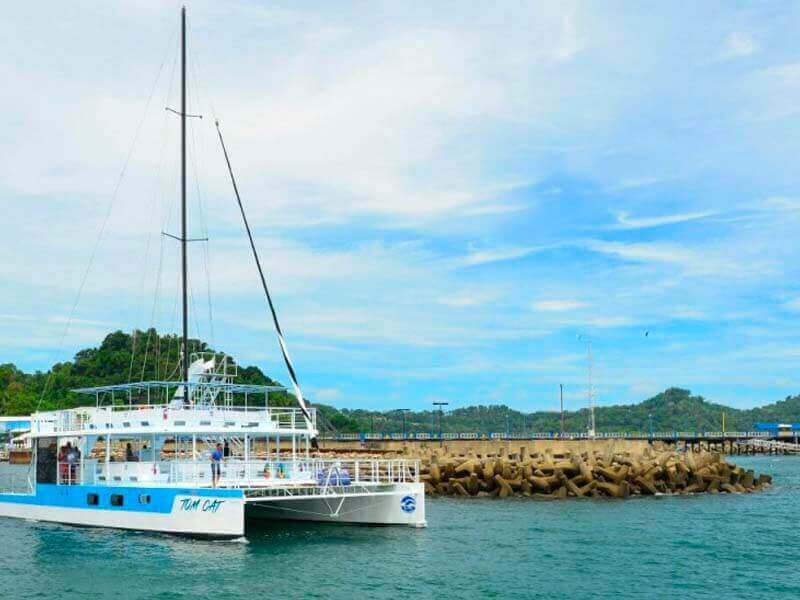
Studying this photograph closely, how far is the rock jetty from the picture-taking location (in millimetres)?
45125

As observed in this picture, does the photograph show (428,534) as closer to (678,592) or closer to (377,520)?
(377,520)

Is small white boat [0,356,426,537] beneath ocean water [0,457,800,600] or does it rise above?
above

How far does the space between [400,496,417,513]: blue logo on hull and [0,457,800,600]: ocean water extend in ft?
2.25

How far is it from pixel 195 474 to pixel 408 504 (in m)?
6.79

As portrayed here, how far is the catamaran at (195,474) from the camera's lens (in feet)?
92.9

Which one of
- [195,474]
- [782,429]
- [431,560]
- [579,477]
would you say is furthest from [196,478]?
[782,429]

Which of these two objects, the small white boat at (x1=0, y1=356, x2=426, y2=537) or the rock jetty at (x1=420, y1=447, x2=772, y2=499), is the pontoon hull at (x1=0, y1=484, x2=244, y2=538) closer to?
the small white boat at (x1=0, y1=356, x2=426, y2=537)

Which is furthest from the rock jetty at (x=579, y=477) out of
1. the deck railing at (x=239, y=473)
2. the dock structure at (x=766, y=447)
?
the dock structure at (x=766, y=447)

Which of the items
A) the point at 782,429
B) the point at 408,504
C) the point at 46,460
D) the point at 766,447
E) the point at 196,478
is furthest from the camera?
the point at 782,429

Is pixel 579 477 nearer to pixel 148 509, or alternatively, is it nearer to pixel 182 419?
pixel 182 419

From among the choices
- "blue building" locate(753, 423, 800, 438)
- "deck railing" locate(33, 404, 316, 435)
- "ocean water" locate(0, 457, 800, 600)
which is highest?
"deck railing" locate(33, 404, 316, 435)

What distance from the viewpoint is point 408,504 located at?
30.8 metres

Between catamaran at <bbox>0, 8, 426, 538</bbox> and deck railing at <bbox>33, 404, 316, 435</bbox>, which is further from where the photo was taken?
deck railing at <bbox>33, 404, 316, 435</bbox>

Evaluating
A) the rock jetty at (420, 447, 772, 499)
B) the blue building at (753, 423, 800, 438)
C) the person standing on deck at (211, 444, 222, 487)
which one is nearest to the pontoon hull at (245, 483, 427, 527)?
the person standing on deck at (211, 444, 222, 487)
